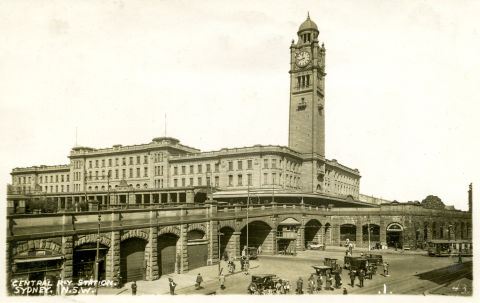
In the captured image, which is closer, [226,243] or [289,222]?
[226,243]

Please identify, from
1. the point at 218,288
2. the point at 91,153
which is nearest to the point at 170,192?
the point at 91,153

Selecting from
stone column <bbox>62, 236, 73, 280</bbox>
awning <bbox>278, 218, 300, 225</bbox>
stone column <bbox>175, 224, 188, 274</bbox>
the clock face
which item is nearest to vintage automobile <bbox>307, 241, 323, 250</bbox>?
awning <bbox>278, 218, 300, 225</bbox>

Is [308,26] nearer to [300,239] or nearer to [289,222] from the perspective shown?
[289,222]

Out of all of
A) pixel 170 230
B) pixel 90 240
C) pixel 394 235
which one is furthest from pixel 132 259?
pixel 394 235

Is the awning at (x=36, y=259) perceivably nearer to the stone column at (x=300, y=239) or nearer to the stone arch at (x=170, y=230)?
the stone arch at (x=170, y=230)

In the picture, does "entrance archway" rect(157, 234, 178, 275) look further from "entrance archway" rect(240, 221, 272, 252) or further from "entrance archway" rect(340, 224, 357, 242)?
"entrance archway" rect(340, 224, 357, 242)

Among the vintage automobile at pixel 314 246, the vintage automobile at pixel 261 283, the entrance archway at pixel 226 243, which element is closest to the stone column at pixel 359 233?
the vintage automobile at pixel 314 246
